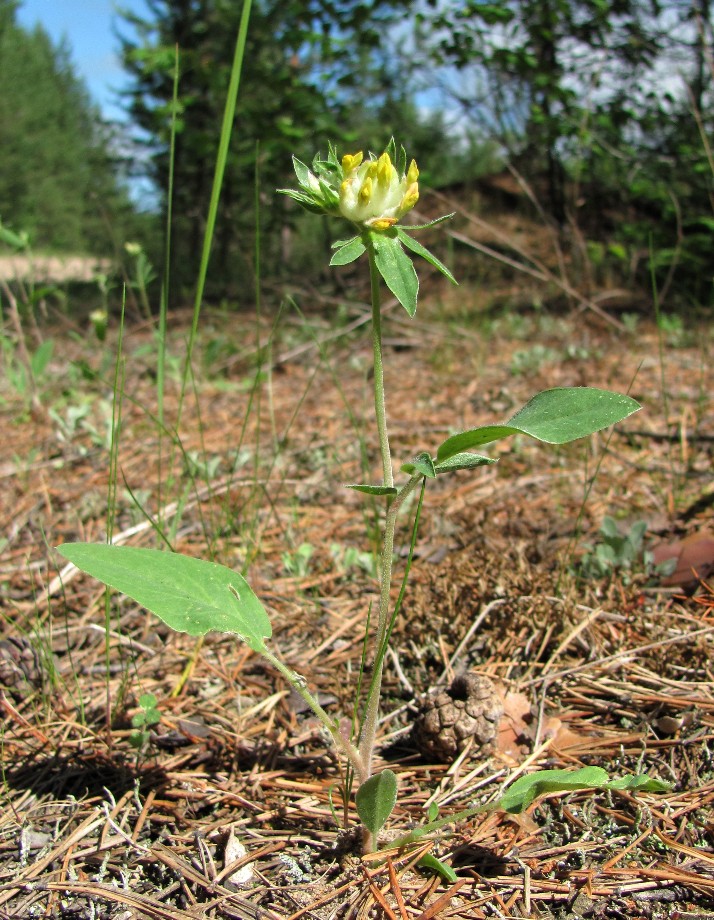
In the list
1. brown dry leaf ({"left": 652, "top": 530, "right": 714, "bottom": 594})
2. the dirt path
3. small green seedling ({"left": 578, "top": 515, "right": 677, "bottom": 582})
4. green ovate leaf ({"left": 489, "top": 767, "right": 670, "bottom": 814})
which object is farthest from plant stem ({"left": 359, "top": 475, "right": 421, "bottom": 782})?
the dirt path

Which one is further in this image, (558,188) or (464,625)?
(558,188)

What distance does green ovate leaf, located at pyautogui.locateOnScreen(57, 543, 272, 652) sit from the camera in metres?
0.95

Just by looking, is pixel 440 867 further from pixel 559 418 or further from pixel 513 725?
pixel 559 418

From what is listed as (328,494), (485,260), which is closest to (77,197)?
(485,260)

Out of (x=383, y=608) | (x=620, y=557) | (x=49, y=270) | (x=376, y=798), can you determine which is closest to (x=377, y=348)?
(x=383, y=608)

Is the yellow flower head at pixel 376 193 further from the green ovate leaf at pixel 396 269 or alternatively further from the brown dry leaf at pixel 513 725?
the brown dry leaf at pixel 513 725

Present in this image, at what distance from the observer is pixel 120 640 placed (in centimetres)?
159

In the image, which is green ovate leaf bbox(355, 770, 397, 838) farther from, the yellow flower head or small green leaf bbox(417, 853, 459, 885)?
the yellow flower head

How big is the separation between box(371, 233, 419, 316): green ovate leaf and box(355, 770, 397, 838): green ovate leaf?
0.66 meters

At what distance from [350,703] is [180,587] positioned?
0.53m

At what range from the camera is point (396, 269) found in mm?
984

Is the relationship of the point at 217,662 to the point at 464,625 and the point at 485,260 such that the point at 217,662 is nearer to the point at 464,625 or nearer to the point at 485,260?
the point at 464,625

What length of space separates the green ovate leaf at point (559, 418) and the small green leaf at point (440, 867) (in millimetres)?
575

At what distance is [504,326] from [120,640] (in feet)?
13.1
